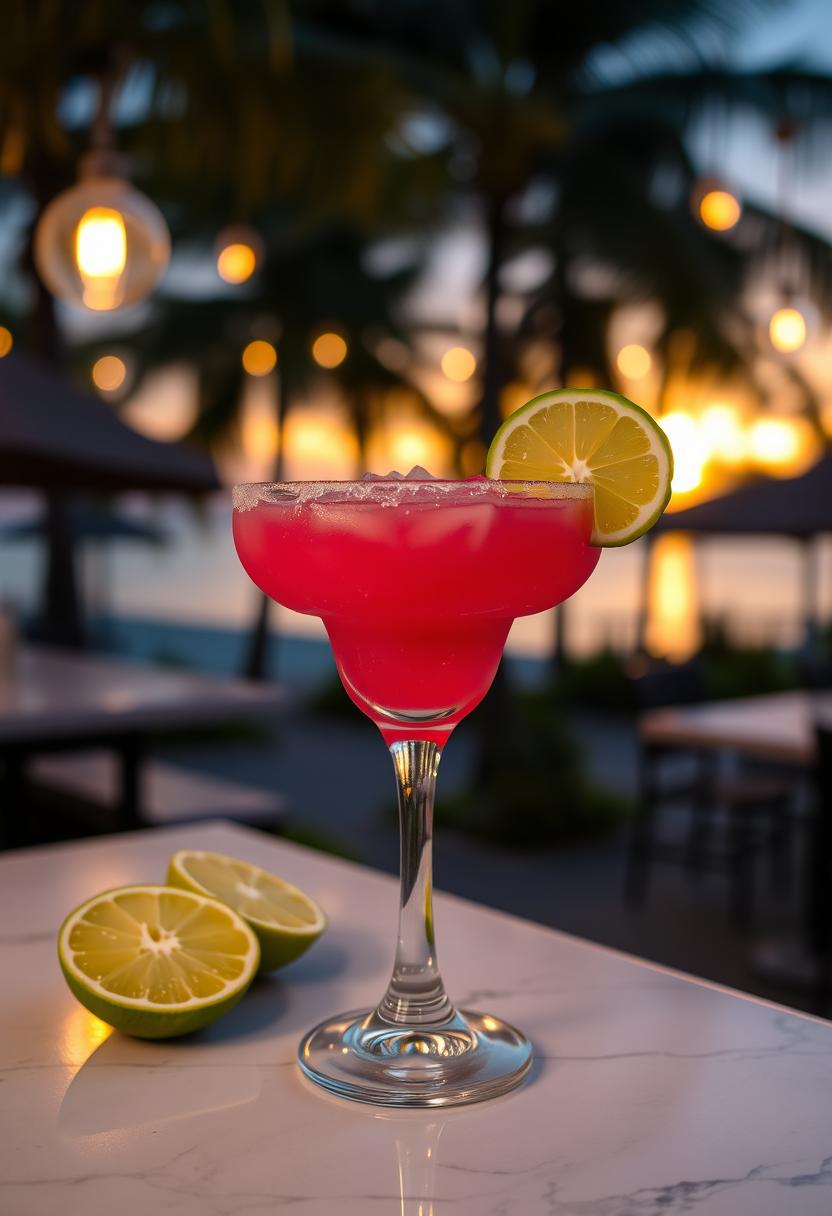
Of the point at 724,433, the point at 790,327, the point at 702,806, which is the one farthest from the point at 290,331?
the point at 702,806

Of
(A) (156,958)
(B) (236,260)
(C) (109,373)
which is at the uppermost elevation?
(C) (109,373)

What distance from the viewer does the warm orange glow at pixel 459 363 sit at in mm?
14789

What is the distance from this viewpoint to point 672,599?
60.5 feet

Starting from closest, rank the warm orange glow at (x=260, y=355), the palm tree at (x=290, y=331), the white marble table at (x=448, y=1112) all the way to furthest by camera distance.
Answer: the white marble table at (x=448, y=1112)
the palm tree at (x=290, y=331)
the warm orange glow at (x=260, y=355)

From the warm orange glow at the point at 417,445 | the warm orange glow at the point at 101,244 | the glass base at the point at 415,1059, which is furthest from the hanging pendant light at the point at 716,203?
the warm orange glow at the point at 417,445

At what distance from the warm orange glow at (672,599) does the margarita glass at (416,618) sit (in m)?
14.1

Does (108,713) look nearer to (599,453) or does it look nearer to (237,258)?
(599,453)

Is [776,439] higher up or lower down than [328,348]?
lower down

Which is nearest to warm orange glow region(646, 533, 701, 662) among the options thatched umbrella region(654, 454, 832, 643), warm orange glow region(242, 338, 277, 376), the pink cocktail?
warm orange glow region(242, 338, 277, 376)

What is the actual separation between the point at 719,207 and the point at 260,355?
9.52m

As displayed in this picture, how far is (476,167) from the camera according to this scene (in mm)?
8188

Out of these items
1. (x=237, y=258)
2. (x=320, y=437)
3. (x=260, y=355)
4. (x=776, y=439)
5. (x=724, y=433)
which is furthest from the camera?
(x=320, y=437)

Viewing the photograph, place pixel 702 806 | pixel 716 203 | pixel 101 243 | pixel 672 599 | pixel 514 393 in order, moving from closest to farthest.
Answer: pixel 101 243 < pixel 702 806 < pixel 716 203 < pixel 514 393 < pixel 672 599

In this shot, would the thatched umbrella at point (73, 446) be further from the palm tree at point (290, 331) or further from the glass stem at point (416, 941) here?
the palm tree at point (290, 331)
